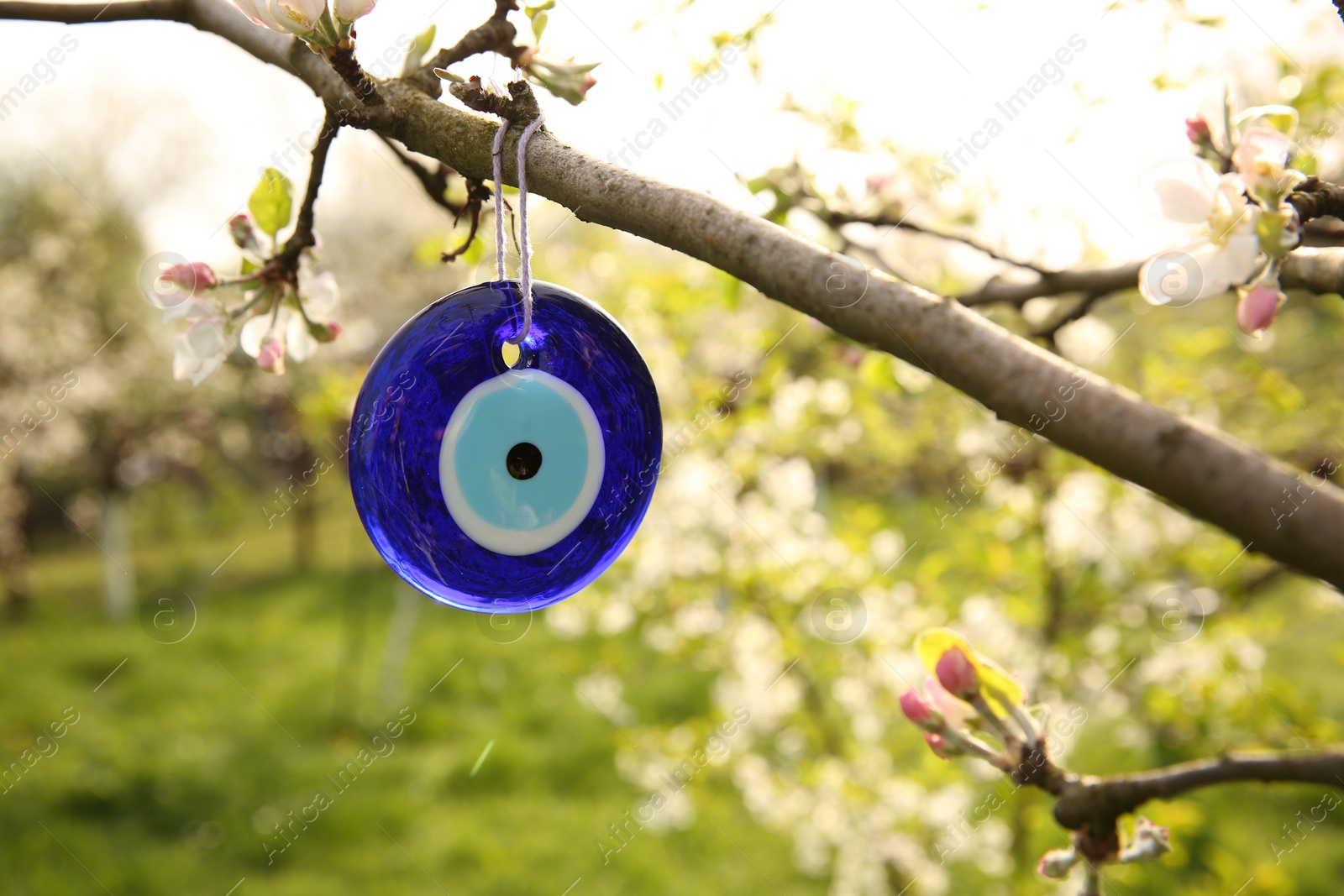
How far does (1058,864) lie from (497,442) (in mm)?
874

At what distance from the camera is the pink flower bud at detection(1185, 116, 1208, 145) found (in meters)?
1.04

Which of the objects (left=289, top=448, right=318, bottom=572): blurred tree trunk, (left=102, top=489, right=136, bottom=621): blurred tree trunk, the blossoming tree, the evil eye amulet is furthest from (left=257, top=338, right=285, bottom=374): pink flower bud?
(left=289, top=448, right=318, bottom=572): blurred tree trunk

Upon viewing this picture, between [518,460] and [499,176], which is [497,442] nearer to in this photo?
[518,460]

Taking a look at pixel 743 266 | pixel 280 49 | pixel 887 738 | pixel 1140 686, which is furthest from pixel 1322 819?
pixel 280 49

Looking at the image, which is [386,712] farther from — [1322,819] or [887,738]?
[1322,819]

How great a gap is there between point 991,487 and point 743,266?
110 inches

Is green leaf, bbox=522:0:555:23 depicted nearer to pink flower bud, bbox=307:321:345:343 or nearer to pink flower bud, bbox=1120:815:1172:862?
pink flower bud, bbox=307:321:345:343

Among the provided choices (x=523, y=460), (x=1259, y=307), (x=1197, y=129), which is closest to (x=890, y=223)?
(x=1197, y=129)

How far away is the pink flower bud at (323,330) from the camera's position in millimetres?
1311

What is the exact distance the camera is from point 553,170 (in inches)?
33.2

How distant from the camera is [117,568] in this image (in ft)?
26.7

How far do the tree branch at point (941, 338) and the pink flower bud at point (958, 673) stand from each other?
47 centimetres

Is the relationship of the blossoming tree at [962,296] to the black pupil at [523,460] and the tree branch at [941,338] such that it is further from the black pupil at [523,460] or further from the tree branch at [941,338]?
the black pupil at [523,460]

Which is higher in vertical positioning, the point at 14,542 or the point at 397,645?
the point at 397,645
